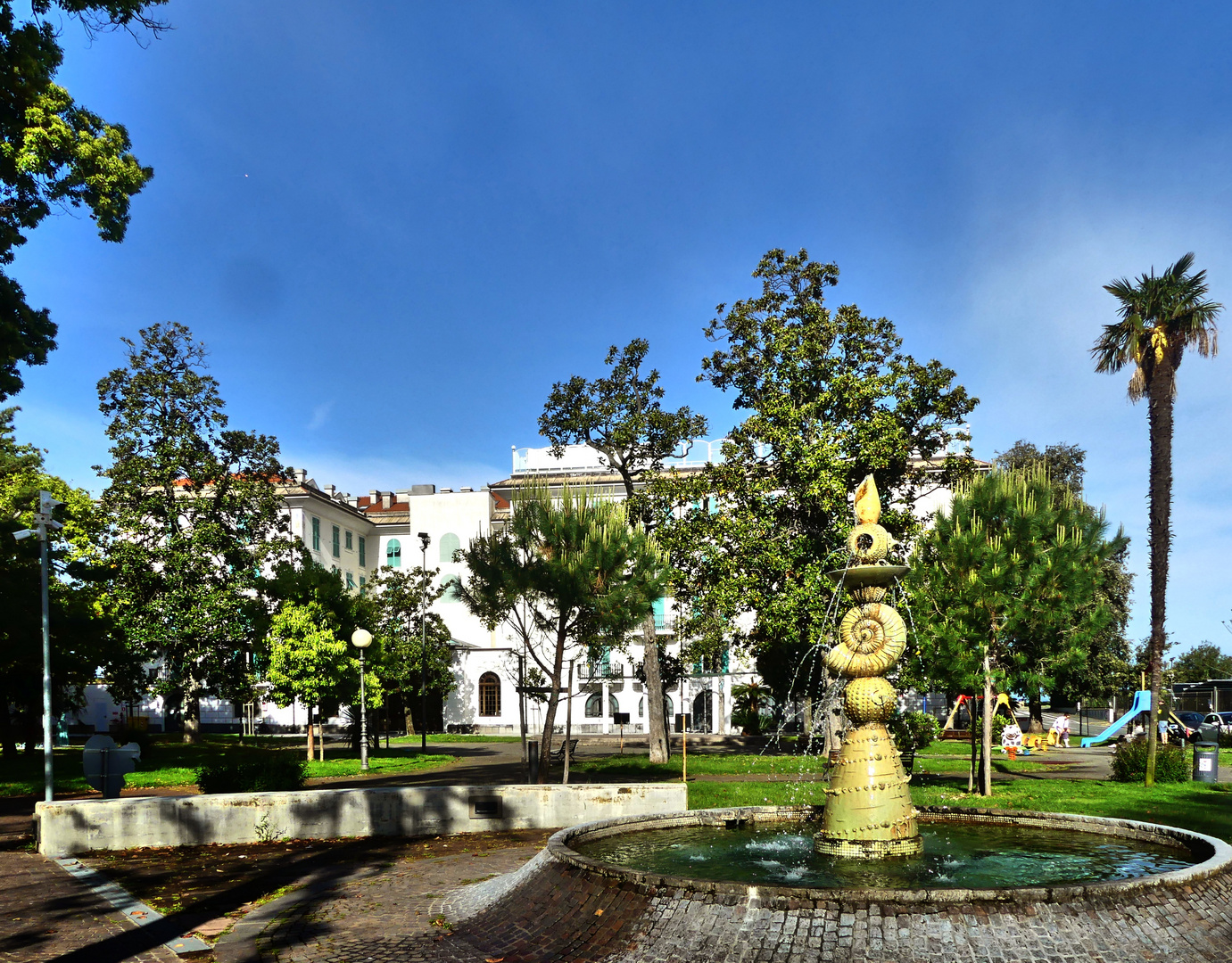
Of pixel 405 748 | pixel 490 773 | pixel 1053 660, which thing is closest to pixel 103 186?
pixel 490 773

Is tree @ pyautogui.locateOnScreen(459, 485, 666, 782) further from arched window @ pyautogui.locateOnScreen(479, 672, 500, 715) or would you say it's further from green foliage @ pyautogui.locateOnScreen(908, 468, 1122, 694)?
arched window @ pyautogui.locateOnScreen(479, 672, 500, 715)

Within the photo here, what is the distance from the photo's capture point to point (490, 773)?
25.6 metres

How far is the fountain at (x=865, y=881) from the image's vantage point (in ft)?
20.6

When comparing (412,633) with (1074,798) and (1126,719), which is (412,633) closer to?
(1126,719)

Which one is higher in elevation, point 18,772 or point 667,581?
point 667,581

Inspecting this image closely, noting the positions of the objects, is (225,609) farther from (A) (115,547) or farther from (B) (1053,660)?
(B) (1053,660)

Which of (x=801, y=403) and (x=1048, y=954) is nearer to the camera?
(x=1048, y=954)

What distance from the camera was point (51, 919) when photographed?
912cm

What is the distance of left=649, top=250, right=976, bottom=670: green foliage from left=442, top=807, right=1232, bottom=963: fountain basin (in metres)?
18.8

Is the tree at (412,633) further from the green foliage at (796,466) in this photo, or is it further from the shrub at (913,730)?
the shrub at (913,730)

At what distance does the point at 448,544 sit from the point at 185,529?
21858mm

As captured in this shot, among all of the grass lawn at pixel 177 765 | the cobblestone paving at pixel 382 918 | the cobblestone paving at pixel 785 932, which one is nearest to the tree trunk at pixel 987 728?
the cobblestone paving at pixel 382 918

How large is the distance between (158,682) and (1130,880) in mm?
33561

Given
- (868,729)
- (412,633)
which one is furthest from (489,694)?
(868,729)
